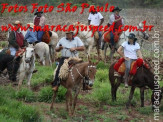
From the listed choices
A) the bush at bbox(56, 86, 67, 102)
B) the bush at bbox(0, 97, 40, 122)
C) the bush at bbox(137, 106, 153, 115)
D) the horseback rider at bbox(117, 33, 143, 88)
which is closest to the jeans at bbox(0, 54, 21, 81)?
the bush at bbox(56, 86, 67, 102)

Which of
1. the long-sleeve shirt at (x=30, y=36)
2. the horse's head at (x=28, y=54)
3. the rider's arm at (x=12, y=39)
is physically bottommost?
the horse's head at (x=28, y=54)

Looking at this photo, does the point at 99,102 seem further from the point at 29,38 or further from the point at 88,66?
the point at 29,38

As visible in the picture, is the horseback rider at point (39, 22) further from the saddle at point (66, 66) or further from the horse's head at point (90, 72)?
the horse's head at point (90, 72)

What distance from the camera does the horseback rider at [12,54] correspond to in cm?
1310

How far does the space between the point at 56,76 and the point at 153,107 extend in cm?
322

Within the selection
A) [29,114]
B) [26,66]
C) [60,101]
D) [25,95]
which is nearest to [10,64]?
[26,66]

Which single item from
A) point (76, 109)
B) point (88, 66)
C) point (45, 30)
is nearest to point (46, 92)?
point (76, 109)

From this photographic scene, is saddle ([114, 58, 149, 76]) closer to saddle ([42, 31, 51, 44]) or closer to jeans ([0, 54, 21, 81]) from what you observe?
jeans ([0, 54, 21, 81])

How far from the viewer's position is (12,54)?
13.4 m

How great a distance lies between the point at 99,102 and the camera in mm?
12141

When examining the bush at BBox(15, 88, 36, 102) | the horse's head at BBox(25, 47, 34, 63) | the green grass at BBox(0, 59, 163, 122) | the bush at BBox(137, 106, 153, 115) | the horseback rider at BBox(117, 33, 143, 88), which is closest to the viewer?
the green grass at BBox(0, 59, 163, 122)

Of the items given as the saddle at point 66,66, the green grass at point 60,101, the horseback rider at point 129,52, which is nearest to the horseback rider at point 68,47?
the saddle at point 66,66

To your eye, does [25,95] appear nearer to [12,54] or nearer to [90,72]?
[12,54]

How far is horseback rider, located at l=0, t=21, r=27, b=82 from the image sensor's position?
13102mm
